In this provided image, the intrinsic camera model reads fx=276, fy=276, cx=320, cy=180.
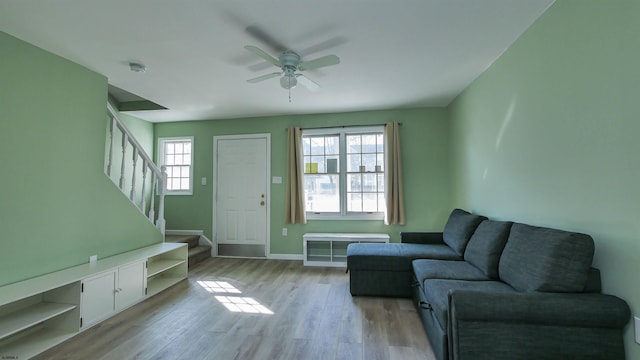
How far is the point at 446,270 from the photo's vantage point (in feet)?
8.29

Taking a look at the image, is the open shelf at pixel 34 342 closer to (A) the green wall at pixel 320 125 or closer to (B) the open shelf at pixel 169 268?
(B) the open shelf at pixel 169 268

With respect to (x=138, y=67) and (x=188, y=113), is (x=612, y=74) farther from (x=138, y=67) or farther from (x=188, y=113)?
(x=188, y=113)

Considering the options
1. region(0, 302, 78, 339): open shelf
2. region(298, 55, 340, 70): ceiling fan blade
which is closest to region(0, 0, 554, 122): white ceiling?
region(298, 55, 340, 70): ceiling fan blade

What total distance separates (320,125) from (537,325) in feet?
12.7

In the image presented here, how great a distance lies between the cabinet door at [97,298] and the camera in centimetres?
243

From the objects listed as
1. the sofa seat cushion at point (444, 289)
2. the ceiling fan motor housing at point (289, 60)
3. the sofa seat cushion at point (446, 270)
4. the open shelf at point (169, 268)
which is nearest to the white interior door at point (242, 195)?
the open shelf at point (169, 268)

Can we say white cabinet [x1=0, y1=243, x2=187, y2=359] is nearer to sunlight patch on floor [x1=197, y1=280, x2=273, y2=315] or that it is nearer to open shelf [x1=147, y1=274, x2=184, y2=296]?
open shelf [x1=147, y1=274, x2=184, y2=296]

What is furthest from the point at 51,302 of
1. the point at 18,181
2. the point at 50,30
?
the point at 50,30

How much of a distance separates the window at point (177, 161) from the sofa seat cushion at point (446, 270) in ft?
14.2

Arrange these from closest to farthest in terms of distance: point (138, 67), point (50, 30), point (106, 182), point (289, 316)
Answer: point (50, 30) → point (289, 316) → point (138, 67) → point (106, 182)

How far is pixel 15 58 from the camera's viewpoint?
93.8 inches

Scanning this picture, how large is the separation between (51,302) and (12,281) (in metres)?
0.33

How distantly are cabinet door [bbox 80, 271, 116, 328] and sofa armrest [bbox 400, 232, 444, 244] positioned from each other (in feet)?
11.0

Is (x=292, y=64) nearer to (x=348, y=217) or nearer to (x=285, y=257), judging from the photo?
(x=348, y=217)
